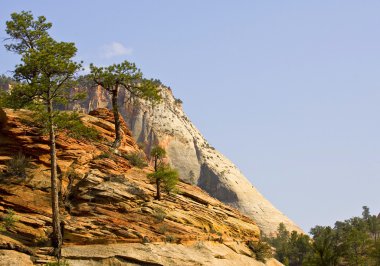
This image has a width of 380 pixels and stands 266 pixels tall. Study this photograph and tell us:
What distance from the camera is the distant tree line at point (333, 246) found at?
130ft

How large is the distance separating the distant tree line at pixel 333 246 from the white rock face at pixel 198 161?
1220 centimetres

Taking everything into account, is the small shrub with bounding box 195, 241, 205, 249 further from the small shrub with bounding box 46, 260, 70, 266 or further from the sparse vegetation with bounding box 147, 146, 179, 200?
the small shrub with bounding box 46, 260, 70, 266

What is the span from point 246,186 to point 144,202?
11592 centimetres

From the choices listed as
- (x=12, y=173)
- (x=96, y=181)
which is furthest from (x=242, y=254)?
(x=12, y=173)

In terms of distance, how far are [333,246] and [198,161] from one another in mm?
113218

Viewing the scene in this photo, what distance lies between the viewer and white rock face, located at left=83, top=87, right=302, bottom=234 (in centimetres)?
13525

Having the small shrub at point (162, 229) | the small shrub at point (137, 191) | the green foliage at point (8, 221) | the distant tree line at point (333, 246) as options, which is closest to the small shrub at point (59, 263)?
the green foliage at point (8, 221)

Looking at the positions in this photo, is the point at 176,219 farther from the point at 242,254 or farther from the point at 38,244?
the point at 38,244

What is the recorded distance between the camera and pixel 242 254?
34.7 metres

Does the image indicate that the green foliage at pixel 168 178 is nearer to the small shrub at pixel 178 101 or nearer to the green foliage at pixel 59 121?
the green foliage at pixel 59 121

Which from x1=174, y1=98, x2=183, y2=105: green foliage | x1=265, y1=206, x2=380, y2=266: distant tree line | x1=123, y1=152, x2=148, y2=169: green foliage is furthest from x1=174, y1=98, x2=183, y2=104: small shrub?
x1=123, y1=152, x2=148, y2=169: green foliage

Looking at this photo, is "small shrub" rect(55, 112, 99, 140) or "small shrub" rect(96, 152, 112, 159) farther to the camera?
"small shrub" rect(96, 152, 112, 159)

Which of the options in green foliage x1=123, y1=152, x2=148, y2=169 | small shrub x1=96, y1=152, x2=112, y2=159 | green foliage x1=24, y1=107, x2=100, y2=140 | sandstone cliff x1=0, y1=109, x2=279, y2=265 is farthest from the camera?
green foliage x1=123, y1=152, x2=148, y2=169

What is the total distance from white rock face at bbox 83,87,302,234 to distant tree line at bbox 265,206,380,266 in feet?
40.0
